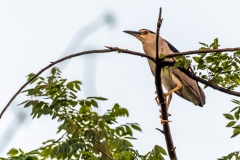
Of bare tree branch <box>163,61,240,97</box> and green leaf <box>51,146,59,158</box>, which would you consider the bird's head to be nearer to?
green leaf <box>51,146,59,158</box>

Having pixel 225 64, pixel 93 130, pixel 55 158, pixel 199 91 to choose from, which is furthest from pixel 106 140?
pixel 199 91

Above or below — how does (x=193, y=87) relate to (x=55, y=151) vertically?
above

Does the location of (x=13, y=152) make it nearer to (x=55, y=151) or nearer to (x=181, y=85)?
(x=55, y=151)

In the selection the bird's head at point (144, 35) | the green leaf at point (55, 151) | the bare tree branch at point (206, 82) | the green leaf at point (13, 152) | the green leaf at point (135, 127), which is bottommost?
Result: the green leaf at point (55, 151)

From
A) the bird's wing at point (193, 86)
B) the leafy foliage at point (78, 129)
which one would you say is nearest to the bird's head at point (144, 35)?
the bird's wing at point (193, 86)

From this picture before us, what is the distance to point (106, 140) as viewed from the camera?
4.15 m

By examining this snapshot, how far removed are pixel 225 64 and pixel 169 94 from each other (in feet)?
8.14

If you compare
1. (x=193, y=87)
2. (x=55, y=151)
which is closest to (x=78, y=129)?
(x=55, y=151)

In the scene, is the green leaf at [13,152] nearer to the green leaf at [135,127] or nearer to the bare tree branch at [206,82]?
the green leaf at [135,127]

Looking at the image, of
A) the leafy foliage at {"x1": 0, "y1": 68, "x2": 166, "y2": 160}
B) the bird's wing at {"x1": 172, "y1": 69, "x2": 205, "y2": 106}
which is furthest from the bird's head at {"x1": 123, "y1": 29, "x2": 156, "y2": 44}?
the leafy foliage at {"x1": 0, "y1": 68, "x2": 166, "y2": 160}

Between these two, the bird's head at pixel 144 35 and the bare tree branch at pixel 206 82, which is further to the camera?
the bird's head at pixel 144 35

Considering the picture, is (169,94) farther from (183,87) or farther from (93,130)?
(93,130)

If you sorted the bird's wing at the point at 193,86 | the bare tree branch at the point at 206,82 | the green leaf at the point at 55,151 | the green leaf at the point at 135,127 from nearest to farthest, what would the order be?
the bare tree branch at the point at 206,82 → the green leaf at the point at 55,151 → the green leaf at the point at 135,127 → the bird's wing at the point at 193,86

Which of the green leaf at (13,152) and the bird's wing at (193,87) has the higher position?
the bird's wing at (193,87)
